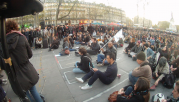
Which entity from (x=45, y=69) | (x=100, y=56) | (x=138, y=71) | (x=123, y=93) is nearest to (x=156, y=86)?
(x=138, y=71)

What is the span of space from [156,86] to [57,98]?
3.39 m

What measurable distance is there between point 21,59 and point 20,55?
3.2 inches

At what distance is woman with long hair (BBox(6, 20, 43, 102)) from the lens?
1953 millimetres

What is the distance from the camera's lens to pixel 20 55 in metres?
2.09

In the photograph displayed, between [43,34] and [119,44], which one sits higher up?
[43,34]

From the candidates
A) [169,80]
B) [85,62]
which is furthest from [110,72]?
[169,80]

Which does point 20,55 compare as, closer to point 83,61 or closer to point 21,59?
point 21,59

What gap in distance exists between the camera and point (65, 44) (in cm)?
865

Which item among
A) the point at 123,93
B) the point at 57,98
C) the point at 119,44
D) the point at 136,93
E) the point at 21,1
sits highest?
the point at 21,1

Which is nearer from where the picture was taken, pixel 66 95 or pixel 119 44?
pixel 66 95

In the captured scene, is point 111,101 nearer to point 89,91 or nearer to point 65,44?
point 89,91

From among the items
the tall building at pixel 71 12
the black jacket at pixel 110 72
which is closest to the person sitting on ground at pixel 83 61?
the black jacket at pixel 110 72

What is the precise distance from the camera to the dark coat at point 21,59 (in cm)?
195

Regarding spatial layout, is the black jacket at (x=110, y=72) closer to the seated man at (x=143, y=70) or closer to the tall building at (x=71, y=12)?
the seated man at (x=143, y=70)
